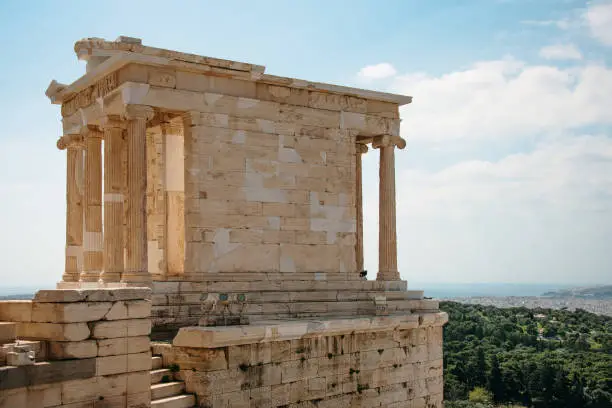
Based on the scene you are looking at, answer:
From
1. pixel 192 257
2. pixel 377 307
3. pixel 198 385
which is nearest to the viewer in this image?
pixel 198 385

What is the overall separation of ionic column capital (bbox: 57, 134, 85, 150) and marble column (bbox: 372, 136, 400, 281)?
789 cm

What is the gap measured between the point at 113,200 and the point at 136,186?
1.12 meters

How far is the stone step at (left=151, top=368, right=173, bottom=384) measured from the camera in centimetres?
1535

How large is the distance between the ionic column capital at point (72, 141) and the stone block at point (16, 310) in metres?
9.26

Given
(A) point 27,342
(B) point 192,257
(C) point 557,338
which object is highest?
(B) point 192,257

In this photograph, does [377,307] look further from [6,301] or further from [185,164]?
[6,301]

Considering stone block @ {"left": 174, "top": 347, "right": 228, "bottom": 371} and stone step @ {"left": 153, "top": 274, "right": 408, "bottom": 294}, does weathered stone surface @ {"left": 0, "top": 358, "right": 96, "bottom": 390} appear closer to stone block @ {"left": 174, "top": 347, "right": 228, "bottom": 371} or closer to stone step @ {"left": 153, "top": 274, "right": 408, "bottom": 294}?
stone block @ {"left": 174, "top": 347, "right": 228, "bottom": 371}

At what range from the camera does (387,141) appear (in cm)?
2311

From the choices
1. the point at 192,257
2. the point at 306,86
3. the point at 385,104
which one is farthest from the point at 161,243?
the point at 385,104

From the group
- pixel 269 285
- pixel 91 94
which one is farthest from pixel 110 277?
pixel 91 94

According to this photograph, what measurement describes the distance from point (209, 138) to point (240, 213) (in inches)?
75.6

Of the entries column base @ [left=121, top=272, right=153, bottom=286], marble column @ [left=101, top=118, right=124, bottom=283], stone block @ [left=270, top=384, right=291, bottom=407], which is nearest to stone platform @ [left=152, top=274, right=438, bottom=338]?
column base @ [left=121, top=272, right=153, bottom=286]

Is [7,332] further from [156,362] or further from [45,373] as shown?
[156,362]

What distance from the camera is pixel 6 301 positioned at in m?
13.0
